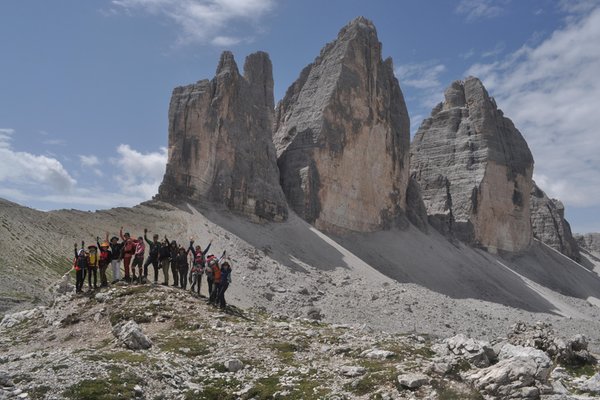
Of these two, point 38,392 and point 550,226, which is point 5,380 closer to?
point 38,392

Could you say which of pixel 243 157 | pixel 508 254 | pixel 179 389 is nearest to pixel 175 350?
pixel 179 389

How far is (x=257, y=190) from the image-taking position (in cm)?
5653

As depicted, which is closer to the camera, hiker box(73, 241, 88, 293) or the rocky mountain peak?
hiker box(73, 241, 88, 293)

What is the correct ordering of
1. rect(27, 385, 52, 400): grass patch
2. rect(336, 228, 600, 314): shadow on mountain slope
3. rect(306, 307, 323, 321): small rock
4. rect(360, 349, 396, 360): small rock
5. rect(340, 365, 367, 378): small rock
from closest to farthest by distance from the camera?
rect(27, 385, 52, 400): grass patch, rect(340, 365, 367, 378): small rock, rect(360, 349, 396, 360): small rock, rect(306, 307, 323, 321): small rock, rect(336, 228, 600, 314): shadow on mountain slope

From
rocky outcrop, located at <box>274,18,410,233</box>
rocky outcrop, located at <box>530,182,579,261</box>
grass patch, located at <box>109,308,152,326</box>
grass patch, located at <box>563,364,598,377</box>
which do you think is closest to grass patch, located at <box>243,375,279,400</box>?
grass patch, located at <box>109,308,152,326</box>

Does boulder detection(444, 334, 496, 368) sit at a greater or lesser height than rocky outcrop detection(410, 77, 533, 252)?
lesser

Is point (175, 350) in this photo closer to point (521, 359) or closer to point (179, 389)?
point (179, 389)

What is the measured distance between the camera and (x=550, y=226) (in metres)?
103

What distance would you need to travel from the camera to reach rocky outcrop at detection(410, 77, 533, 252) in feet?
276

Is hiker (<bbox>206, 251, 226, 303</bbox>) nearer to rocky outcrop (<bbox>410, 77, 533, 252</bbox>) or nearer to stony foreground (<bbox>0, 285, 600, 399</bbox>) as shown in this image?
stony foreground (<bbox>0, 285, 600, 399</bbox>)

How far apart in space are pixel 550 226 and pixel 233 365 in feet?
325

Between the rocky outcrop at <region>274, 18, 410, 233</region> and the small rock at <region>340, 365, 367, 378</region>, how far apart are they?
151 feet

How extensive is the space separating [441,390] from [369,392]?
157 centimetres

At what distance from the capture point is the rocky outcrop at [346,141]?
63.5 metres
